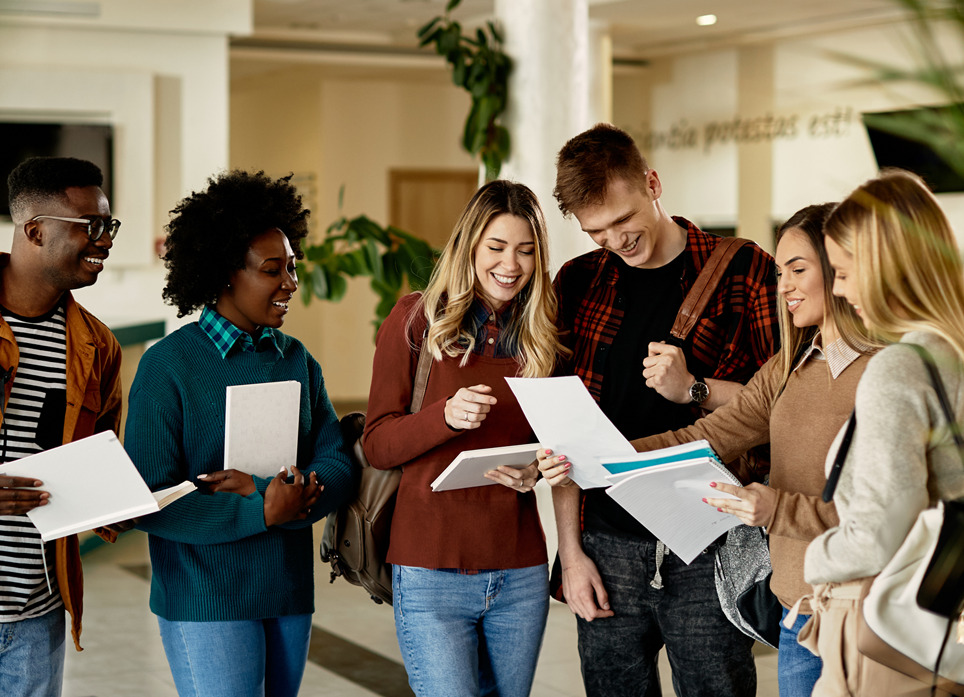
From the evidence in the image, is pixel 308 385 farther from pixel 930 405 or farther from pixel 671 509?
pixel 930 405

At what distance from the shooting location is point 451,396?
2.31 m

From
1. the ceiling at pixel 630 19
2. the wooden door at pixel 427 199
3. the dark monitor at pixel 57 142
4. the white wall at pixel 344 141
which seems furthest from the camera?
the wooden door at pixel 427 199

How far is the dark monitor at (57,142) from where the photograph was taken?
27.6ft

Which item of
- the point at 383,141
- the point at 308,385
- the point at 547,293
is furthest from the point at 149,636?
the point at 383,141

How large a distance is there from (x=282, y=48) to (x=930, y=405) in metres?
10.5

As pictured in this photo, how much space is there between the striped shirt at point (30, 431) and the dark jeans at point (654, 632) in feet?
3.80

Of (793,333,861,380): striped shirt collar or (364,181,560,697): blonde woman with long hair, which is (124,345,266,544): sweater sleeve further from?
(793,333,861,380): striped shirt collar

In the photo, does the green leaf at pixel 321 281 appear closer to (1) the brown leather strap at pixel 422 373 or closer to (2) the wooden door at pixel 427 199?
(1) the brown leather strap at pixel 422 373

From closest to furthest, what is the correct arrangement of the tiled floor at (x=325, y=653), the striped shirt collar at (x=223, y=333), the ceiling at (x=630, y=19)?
the striped shirt collar at (x=223, y=333), the tiled floor at (x=325, y=653), the ceiling at (x=630, y=19)

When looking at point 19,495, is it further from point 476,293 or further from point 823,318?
point 823,318

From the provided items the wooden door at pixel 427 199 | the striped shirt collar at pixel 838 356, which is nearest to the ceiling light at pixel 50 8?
the wooden door at pixel 427 199

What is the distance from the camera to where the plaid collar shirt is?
2404 mm

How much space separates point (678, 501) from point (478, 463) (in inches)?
15.6

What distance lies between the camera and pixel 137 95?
8.42 meters
